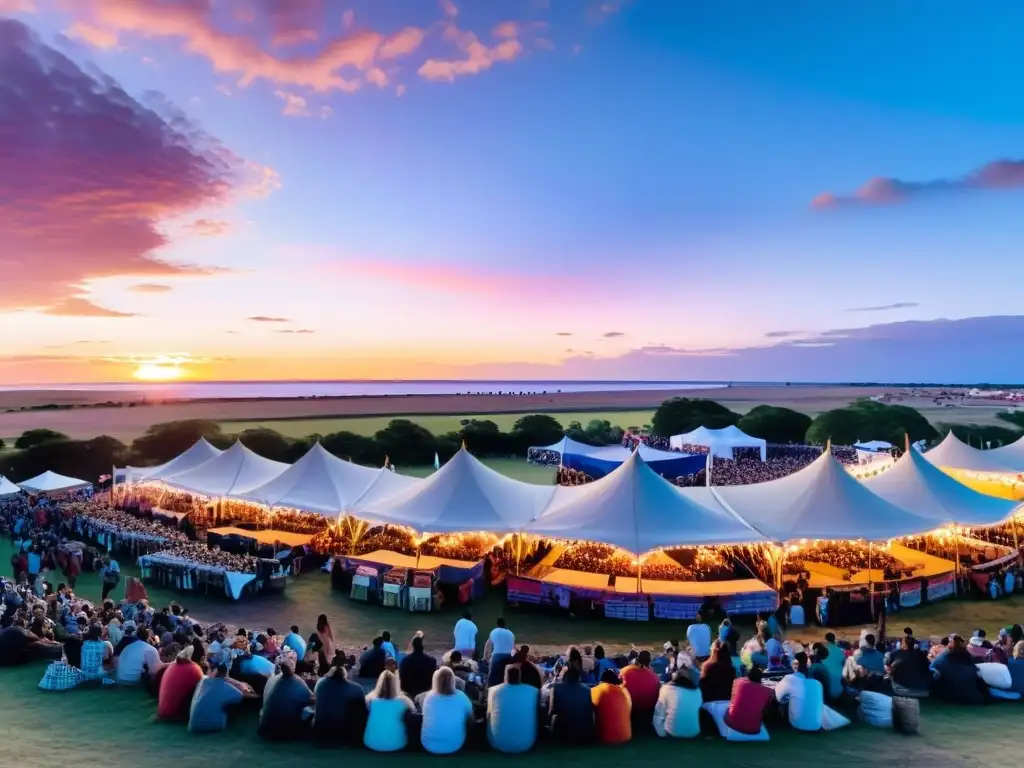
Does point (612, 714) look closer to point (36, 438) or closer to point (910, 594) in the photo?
point (910, 594)

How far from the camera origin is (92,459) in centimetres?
3195

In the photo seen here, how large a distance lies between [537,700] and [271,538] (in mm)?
11766

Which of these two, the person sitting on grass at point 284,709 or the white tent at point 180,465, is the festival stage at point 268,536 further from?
the person sitting on grass at point 284,709

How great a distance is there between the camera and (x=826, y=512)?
40.5 feet

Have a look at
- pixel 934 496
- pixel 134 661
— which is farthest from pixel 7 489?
pixel 934 496

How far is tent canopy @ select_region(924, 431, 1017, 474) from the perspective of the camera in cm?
1984

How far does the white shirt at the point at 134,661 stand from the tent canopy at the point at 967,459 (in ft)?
69.3

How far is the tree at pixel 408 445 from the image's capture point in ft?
136

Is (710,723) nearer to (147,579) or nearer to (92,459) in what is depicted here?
(147,579)

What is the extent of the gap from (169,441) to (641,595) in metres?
33.0

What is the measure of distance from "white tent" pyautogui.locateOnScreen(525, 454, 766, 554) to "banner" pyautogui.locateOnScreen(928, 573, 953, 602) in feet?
12.4

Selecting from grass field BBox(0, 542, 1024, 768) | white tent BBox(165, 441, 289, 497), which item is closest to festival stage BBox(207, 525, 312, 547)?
white tent BBox(165, 441, 289, 497)

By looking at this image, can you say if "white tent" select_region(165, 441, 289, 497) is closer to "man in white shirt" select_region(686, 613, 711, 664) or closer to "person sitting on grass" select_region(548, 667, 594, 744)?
"man in white shirt" select_region(686, 613, 711, 664)

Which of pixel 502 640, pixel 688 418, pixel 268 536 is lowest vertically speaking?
pixel 268 536
